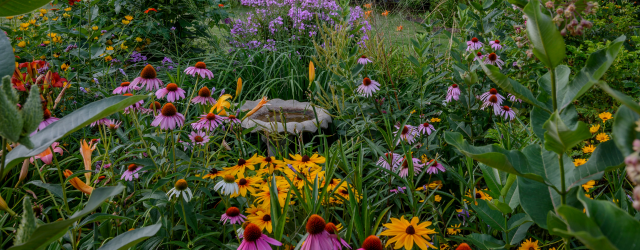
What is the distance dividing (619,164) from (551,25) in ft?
0.73

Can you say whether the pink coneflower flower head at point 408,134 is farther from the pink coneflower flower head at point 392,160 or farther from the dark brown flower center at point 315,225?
the dark brown flower center at point 315,225

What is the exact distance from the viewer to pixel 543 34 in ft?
1.77

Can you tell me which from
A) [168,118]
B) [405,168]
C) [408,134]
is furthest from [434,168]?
[168,118]

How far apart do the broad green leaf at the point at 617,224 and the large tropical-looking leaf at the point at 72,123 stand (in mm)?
598

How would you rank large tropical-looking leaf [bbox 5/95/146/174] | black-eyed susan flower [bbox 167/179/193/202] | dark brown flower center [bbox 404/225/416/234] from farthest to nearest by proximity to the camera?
black-eyed susan flower [bbox 167/179/193/202] → dark brown flower center [bbox 404/225/416/234] → large tropical-looking leaf [bbox 5/95/146/174]

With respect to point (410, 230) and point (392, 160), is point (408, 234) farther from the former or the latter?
point (392, 160)

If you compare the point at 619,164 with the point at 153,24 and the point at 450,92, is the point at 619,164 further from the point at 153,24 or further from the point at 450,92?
the point at 153,24

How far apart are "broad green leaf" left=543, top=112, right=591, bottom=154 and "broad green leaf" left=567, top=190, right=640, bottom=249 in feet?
0.24

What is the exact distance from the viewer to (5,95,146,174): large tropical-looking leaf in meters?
0.54

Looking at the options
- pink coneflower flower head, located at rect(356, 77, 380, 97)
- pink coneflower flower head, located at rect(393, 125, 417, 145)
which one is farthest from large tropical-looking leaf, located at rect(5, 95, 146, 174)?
pink coneflower flower head, located at rect(356, 77, 380, 97)

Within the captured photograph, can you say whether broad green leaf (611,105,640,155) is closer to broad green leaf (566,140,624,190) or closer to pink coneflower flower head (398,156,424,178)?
broad green leaf (566,140,624,190)

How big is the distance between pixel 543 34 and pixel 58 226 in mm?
668

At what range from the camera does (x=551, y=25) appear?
53 centimetres

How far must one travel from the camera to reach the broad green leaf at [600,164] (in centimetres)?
58
